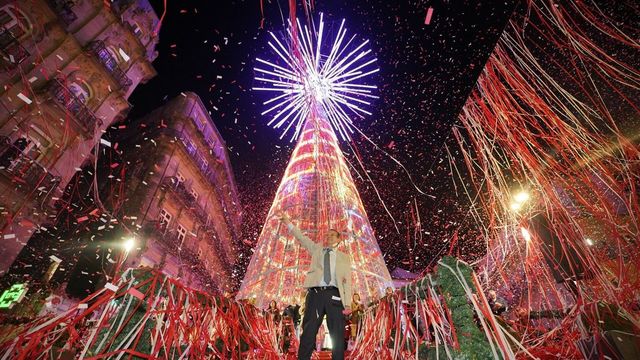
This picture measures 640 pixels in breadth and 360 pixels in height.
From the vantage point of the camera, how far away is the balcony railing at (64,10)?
1317 centimetres

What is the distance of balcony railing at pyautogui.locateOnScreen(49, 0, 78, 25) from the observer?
13.2m

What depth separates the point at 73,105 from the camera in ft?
47.3

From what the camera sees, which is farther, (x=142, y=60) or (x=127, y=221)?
(x=142, y=60)

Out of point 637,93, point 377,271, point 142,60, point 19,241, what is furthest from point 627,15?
point 142,60

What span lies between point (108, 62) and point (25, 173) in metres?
8.00

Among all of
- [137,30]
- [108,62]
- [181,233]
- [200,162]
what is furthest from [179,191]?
[137,30]

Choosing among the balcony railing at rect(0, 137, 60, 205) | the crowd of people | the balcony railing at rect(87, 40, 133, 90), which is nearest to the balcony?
the balcony railing at rect(0, 137, 60, 205)

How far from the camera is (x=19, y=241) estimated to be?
12.4 metres

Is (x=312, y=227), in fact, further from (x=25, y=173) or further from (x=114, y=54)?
(x=114, y=54)

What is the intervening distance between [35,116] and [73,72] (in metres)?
3.18

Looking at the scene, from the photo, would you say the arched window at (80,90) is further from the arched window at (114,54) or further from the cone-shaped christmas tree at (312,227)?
the cone-shaped christmas tree at (312,227)

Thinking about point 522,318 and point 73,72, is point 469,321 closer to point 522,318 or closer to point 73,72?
point 522,318

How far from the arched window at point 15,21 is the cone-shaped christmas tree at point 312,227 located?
13.1 metres

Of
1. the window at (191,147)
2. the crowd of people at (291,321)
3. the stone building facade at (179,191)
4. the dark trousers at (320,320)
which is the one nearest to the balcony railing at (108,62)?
the stone building facade at (179,191)
